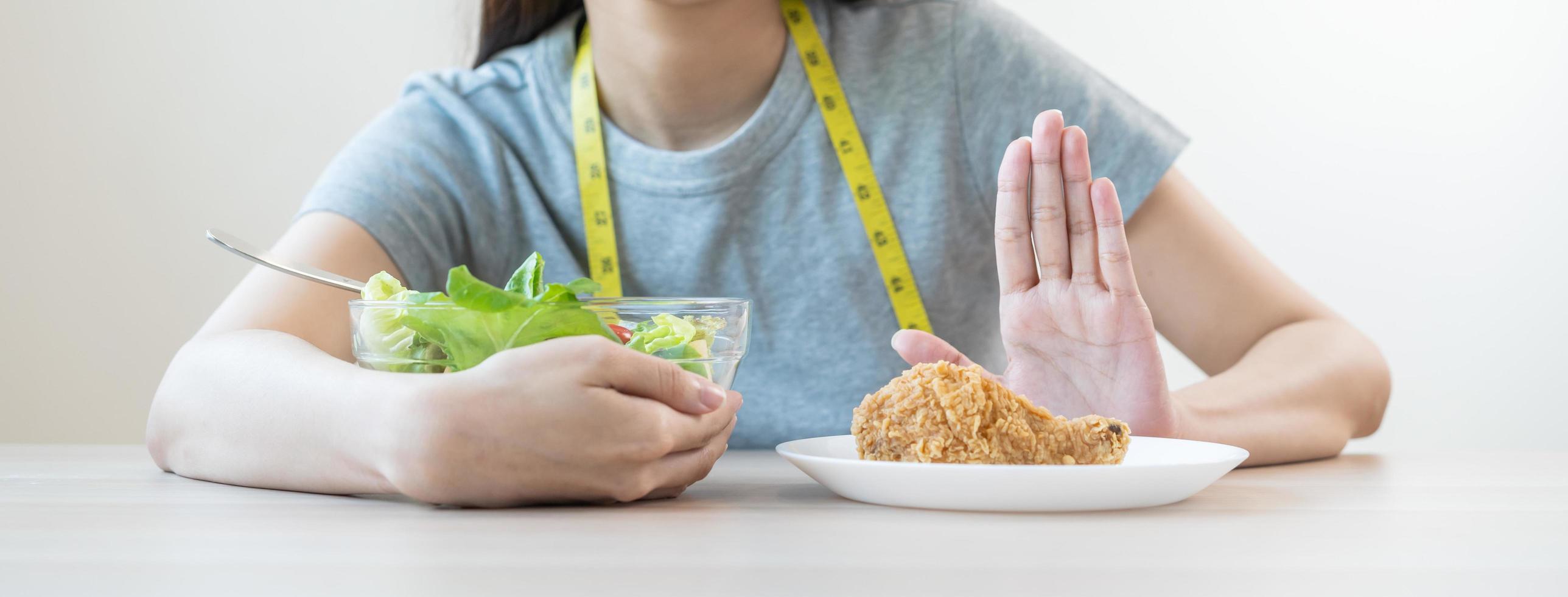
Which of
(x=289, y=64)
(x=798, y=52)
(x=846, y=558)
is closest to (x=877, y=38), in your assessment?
(x=798, y=52)

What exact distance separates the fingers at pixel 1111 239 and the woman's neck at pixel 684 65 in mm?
676

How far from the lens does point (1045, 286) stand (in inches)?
37.0

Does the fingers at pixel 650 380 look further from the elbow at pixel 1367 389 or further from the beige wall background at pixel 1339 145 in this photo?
the beige wall background at pixel 1339 145

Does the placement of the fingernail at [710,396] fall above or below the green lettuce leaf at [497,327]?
below

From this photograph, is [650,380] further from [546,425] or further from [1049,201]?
[1049,201]

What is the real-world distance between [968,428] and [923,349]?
230 millimetres

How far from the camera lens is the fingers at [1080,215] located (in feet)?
2.95

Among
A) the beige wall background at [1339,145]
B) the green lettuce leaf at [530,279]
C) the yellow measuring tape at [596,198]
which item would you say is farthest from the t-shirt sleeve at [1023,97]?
the beige wall background at [1339,145]

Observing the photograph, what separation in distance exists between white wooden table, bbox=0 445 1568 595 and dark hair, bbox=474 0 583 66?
0.91 metres

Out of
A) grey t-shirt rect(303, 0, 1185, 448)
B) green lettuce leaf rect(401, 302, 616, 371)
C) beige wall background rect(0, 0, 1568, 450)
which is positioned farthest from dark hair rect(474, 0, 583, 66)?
beige wall background rect(0, 0, 1568, 450)

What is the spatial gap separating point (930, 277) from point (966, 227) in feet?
0.27

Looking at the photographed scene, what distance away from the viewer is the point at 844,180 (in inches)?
57.5

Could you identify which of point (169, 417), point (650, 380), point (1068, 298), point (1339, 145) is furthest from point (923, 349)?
point (1339, 145)

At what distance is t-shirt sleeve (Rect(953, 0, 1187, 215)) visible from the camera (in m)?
1.38
